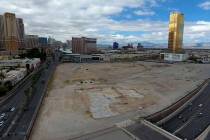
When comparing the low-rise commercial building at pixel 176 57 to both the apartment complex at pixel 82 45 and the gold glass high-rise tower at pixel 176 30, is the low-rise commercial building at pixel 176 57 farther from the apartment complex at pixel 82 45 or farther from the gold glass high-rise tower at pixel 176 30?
the apartment complex at pixel 82 45

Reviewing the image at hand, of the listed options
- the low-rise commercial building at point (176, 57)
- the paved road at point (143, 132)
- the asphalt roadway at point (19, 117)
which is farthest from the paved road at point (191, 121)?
the low-rise commercial building at point (176, 57)

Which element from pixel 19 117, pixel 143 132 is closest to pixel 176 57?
pixel 143 132

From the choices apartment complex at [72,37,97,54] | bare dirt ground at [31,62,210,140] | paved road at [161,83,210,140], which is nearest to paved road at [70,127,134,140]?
bare dirt ground at [31,62,210,140]

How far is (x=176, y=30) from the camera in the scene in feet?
312

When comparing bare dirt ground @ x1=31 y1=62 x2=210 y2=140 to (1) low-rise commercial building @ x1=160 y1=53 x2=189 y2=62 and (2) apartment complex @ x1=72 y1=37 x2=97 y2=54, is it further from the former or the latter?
(2) apartment complex @ x1=72 y1=37 x2=97 y2=54

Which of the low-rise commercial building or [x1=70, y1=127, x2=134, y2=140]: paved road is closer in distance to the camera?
[x1=70, y1=127, x2=134, y2=140]: paved road

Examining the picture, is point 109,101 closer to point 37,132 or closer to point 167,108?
point 167,108

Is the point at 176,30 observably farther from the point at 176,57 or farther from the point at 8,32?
the point at 8,32

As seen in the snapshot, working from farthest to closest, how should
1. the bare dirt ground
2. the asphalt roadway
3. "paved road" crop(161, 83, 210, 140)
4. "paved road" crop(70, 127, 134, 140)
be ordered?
the bare dirt ground → "paved road" crop(161, 83, 210, 140) → the asphalt roadway → "paved road" crop(70, 127, 134, 140)

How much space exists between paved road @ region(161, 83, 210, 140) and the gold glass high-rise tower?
76406 millimetres

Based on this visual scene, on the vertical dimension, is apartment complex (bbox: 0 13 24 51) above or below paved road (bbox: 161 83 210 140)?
above

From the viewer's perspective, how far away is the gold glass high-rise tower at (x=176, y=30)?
93.9m

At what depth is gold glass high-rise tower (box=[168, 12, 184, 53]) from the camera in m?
93.9

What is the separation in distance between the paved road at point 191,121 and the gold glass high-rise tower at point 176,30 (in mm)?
76406
